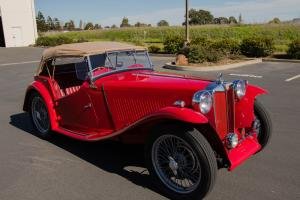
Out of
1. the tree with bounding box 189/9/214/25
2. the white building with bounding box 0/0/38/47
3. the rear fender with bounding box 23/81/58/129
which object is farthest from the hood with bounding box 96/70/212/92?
the tree with bounding box 189/9/214/25

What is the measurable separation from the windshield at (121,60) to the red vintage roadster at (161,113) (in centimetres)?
1

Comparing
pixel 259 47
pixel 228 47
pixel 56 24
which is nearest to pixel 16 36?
pixel 228 47

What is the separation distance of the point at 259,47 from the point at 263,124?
13699 millimetres

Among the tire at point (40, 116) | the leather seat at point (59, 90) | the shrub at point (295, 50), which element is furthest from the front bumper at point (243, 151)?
the shrub at point (295, 50)

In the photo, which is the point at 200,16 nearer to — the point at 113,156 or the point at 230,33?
the point at 230,33

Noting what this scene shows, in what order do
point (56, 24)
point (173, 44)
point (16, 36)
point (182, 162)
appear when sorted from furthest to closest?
point (56, 24) < point (16, 36) < point (173, 44) < point (182, 162)

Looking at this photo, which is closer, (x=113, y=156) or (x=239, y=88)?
(x=239, y=88)

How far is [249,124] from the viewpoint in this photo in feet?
14.9

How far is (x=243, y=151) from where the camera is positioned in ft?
13.8

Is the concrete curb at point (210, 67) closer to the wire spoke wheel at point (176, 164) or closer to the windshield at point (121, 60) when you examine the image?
the windshield at point (121, 60)

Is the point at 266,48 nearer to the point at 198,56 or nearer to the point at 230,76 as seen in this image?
the point at 198,56

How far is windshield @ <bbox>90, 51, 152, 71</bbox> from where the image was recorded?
5.23 metres

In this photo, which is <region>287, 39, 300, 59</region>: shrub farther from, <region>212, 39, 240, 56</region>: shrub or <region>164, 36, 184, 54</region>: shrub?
<region>164, 36, 184, 54</region>: shrub

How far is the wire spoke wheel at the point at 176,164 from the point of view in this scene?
→ 3.92m
